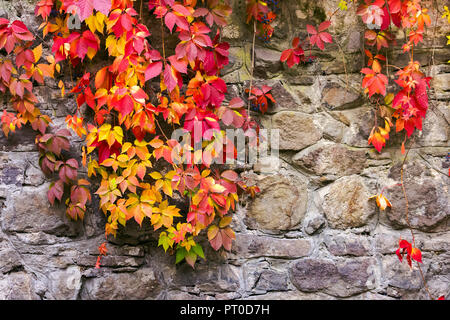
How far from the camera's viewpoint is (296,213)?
1701mm

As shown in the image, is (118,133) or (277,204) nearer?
(118,133)

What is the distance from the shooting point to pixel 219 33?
5.32ft

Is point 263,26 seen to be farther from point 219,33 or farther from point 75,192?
point 75,192

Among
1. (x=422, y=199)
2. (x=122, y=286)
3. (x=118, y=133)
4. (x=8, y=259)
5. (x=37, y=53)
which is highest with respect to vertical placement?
(x=37, y=53)

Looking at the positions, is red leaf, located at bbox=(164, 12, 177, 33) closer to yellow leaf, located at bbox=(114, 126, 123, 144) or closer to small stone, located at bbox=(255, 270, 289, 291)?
yellow leaf, located at bbox=(114, 126, 123, 144)

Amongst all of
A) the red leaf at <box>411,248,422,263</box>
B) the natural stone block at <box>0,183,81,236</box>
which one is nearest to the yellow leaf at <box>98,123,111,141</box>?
the natural stone block at <box>0,183,81,236</box>

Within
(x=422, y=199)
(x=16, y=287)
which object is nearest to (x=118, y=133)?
(x=16, y=287)

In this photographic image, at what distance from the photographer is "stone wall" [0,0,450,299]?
164cm

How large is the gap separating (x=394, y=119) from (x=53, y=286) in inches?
67.3

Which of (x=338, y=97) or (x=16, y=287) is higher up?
(x=338, y=97)

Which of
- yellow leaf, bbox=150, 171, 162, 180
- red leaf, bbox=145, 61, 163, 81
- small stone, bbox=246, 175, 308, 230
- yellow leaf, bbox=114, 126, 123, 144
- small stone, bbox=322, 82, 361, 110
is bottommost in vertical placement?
small stone, bbox=246, 175, 308, 230

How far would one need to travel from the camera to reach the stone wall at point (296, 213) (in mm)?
1639

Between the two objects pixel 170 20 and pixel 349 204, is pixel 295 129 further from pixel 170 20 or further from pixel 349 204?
pixel 170 20

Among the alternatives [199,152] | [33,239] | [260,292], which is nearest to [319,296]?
[260,292]
